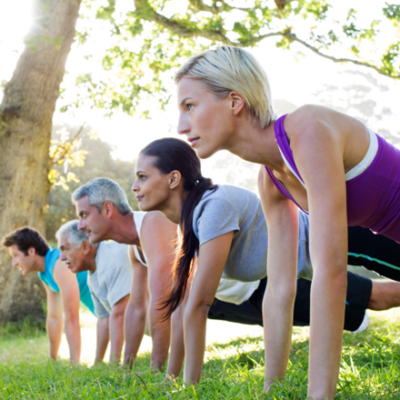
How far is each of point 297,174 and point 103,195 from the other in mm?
2759

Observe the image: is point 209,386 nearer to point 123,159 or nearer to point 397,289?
point 397,289

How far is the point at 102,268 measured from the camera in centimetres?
503

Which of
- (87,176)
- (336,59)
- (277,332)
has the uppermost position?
(336,59)

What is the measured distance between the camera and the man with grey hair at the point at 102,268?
16.0 ft

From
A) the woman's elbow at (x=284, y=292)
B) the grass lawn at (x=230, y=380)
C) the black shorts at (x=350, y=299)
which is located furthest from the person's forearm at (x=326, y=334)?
the black shorts at (x=350, y=299)

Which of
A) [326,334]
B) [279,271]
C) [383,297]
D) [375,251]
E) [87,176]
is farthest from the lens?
[87,176]

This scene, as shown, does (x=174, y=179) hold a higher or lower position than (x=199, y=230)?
higher

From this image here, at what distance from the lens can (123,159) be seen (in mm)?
22156

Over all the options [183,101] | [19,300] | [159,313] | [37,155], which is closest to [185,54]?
[37,155]

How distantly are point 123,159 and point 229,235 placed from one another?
65.1 feet

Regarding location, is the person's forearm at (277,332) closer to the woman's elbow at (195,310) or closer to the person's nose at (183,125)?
the woman's elbow at (195,310)

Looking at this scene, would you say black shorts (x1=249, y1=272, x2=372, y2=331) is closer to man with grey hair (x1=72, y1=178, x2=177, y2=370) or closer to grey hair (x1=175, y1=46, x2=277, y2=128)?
man with grey hair (x1=72, y1=178, x2=177, y2=370)

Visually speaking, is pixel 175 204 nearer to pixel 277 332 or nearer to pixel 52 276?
pixel 277 332

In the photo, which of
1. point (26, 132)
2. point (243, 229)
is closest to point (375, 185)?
point (243, 229)
